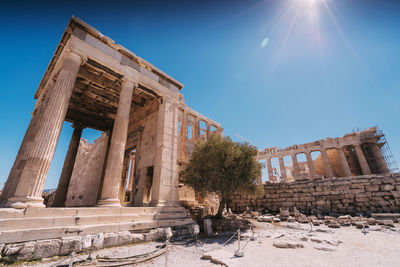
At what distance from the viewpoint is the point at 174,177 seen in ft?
33.6

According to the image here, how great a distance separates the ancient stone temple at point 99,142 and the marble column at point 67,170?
6 centimetres

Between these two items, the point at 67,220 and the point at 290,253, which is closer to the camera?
the point at 290,253

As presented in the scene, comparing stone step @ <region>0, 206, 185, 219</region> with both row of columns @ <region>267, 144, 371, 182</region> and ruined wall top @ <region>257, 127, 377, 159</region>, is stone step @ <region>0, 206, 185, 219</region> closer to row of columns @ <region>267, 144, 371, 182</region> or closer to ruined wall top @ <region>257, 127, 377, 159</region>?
row of columns @ <region>267, 144, 371, 182</region>

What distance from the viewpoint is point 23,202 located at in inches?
214

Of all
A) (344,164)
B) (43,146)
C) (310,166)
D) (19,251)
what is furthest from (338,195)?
(43,146)

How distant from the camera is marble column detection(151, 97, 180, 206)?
370 inches

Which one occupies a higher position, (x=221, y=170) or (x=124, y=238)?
(x=221, y=170)

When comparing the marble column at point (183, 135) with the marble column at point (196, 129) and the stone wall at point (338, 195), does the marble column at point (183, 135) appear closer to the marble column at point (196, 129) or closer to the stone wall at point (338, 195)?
the marble column at point (196, 129)

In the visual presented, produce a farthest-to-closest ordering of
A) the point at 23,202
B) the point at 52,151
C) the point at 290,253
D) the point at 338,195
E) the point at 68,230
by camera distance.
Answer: the point at 338,195
the point at 52,151
the point at 23,202
the point at 68,230
the point at 290,253

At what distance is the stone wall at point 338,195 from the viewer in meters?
11.6

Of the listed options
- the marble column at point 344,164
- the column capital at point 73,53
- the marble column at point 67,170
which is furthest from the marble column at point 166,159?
the marble column at point 344,164

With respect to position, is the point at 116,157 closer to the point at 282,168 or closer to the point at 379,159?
the point at 282,168

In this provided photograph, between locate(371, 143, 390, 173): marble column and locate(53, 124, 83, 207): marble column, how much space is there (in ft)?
119

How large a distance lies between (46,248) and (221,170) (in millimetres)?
8207
